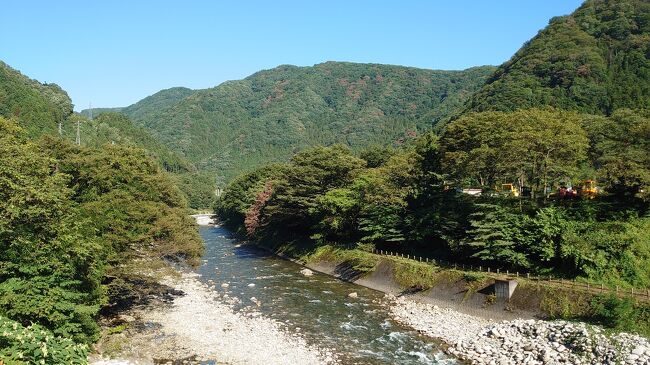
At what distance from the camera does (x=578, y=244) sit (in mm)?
29688

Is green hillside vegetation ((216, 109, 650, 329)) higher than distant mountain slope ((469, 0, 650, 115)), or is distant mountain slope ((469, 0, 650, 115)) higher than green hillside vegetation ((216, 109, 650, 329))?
distant mountain slope ((469, 0, 650, 115))

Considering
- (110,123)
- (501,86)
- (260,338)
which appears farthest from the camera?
(110,123)

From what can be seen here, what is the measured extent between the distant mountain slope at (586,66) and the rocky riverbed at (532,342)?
62.1 m

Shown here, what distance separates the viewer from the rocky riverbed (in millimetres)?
21281

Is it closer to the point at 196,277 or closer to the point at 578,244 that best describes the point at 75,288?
the point at 196,277

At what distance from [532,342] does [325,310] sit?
14.7m

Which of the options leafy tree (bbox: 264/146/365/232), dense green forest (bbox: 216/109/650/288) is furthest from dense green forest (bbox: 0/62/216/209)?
dense green forest (bbox: 216/109/650/288)

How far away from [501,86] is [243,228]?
65.1m

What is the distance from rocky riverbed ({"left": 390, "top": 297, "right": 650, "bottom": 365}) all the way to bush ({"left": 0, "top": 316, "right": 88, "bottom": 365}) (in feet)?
61.8

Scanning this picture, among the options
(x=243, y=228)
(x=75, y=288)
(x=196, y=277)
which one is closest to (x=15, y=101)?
(x=243, y=228)

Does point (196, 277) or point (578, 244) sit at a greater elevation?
point (578, 244)

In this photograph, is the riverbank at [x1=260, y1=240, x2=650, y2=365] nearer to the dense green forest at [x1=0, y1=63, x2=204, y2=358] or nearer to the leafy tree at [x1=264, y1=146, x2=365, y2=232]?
the leafy tree at [x1=264, y1=146, x2=365, y2=232]

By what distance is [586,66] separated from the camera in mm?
87438

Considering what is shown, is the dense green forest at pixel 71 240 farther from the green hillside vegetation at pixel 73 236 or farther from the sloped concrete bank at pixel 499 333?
the sloped concrete bank at pixel 499 333
